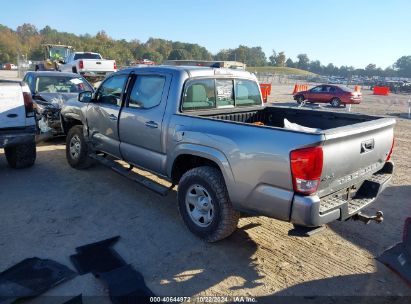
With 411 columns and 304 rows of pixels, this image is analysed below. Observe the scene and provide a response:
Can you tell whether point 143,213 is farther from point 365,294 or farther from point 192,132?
point 365,294

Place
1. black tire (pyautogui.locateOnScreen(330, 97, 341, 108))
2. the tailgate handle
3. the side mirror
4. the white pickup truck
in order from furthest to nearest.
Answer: black tire (pyautogui.locateOnScreen(330, 97, 341, 108)) → the white pickup truck → the side mirror → the tailgate handle

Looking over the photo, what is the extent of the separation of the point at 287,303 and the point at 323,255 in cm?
101

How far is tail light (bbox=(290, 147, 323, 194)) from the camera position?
2.87 meters

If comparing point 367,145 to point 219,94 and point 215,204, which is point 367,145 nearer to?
point 215,204

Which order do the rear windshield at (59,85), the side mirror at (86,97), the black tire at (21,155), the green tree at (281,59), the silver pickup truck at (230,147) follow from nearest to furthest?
the silver pickup truck at (230,147) → the side mirror at (86,97) → the black tire at (21,155) → the rear windshield at (59,85) → the green tree at (281,59)

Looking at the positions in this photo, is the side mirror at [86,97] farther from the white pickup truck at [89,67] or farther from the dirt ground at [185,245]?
the white pickup truck at [89,67]

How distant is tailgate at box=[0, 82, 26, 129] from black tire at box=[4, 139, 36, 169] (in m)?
0.46

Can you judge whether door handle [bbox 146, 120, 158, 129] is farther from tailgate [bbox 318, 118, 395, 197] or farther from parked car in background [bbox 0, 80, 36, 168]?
parked car in background [bbox 0, 80, 36, 168]

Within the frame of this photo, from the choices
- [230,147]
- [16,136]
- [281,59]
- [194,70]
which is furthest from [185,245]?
[281,59]

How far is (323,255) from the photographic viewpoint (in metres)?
3.79

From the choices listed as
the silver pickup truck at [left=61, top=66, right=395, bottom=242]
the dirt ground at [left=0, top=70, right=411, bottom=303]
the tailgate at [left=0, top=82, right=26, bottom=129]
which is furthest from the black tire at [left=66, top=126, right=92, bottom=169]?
the tailgate at [left=0, top=82, right=26, bottom=129]

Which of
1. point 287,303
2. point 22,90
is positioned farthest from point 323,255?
point 22,90

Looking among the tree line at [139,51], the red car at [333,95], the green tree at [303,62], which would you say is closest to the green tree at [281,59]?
the tree line at [139,51]

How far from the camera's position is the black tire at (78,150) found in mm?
6156
